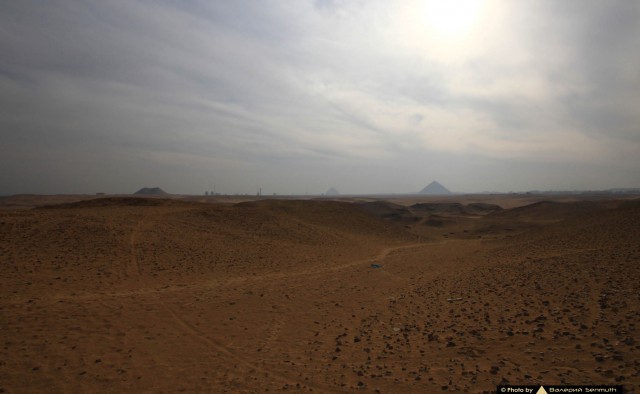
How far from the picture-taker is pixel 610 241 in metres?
16.3

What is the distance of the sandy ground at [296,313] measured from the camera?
20.0ft

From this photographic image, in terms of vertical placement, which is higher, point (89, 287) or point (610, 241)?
point (610, 241)

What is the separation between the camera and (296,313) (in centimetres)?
1022

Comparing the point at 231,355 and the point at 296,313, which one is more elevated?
the point at 231,355

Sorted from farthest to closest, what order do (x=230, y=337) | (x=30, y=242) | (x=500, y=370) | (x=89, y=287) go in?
(x=30, y=242) → (x=89, y=287) → (x=230, y=337) → (x=500, y=370)

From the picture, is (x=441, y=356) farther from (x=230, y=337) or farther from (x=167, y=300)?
(x=167, y=300)

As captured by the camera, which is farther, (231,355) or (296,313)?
(296,313)

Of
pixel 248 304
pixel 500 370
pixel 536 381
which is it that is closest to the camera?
pixel 536 381

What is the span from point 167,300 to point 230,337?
12.8 feet

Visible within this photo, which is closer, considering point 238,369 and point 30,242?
point 238,369

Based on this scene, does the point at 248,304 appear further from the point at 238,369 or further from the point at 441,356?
the point at 441,356

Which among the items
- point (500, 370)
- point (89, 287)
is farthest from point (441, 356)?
point (89, 287)

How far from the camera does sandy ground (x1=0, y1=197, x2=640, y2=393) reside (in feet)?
20.0

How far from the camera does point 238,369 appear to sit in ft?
21.7
